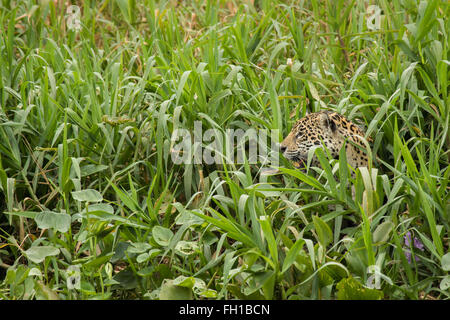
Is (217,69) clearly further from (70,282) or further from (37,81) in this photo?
(70,282)

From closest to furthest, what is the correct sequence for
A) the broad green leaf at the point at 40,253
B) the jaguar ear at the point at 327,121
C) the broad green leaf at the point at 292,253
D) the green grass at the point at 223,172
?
the broad green leaf at the point at 292,253 → the green grass at the point at 223,172 → the broad green leaf at the point at 40,253 → the jaguar ear at the point at 327,121

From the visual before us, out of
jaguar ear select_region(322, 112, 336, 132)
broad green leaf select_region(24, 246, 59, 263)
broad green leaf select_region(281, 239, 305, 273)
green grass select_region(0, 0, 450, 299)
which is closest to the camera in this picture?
broad green leaf select_region(281, 239, 305, 273)

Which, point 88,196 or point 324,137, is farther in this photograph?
point 324,137

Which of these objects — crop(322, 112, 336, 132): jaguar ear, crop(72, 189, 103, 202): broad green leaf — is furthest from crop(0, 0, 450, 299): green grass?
crop(322, 112, 336, 132): jaguar ear

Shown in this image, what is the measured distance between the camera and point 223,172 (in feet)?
12.2

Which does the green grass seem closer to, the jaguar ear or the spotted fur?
the spotted fur

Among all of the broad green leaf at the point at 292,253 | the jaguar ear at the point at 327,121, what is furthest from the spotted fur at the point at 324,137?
the broad green leaf at the point at 292,253

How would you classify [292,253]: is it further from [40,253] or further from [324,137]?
[40,253]

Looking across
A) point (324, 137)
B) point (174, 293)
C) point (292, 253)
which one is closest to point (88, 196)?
point (174, 293)

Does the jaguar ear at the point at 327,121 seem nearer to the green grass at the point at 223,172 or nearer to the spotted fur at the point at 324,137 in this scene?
the spotted fur at the point at 324,137

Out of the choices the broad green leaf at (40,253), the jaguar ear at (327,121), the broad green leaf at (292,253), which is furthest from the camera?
the jaguar ear at (327,121)

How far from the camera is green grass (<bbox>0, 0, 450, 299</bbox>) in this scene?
3115mm

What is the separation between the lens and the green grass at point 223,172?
3.12m

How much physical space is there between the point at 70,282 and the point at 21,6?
9.50 ft
